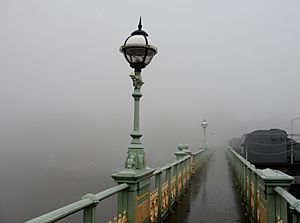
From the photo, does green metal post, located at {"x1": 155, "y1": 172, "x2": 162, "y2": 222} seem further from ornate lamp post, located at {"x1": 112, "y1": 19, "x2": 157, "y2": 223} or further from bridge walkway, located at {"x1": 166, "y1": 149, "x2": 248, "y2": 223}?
ornate lamp post, located at {"x1": 112, "y1": 19, "x2": 157, "y2": 223}

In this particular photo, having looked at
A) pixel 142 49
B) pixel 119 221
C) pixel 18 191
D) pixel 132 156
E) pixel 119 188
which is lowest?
pixel 18 191

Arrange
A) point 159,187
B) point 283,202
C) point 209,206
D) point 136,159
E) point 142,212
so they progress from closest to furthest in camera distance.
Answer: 1. point 283,202
2. point 142,212
3. point 136,159
4. point 159,187
5. point 209,206

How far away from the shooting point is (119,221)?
4656 millimetres

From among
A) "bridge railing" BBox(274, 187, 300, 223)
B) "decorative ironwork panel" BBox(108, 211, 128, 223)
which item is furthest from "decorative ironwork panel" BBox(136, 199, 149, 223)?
"bridge railing" BBox(274, 187, 300, 223)

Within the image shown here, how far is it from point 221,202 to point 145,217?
508 centimetres

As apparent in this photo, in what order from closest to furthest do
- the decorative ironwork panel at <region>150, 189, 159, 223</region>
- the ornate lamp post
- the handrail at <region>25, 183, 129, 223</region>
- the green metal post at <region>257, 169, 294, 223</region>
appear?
the handrail at <region>25, 183, 129, 223</region> → the green metal post at <region>257, 169, 294, 223</region> → the ornate lamp post → the decorative ironwork panel at <region>150, 189, 159, 223</region>

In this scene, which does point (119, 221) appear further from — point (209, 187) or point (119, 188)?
point (209, 187)

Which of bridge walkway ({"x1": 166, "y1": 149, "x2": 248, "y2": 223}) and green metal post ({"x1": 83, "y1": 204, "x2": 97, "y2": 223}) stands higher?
green metal post ({"x1": 83, "y1": 204, "x2": 97, "y2": 223})

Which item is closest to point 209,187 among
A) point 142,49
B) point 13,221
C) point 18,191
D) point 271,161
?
point 142,49

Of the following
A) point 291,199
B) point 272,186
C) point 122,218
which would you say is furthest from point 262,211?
point 122,218

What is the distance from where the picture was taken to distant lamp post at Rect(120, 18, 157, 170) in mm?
6006

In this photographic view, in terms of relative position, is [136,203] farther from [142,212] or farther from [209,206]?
[209,206]

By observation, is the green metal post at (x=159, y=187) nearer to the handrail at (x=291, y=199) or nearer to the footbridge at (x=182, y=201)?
the footbridge at (x=182, y=201)

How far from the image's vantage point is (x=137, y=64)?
6.45 metres
